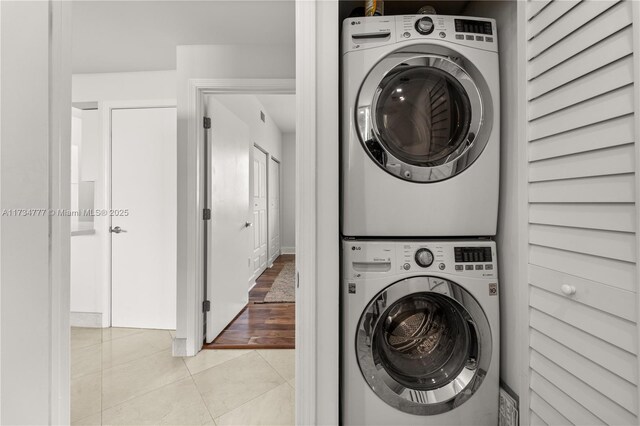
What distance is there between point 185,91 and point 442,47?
6.19 ft

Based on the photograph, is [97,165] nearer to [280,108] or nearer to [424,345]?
[280,108]

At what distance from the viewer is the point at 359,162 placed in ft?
4.15

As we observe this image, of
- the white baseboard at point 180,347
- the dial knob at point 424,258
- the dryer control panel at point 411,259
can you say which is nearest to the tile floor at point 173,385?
the white baseboard at point 180,347

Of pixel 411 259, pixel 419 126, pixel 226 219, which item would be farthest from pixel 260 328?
pixel 419 126

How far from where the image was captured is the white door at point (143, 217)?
2773 millimetres

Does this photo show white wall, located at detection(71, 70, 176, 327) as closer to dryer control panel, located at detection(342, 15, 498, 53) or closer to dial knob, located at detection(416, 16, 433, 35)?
dryer control panel, located at detection(342, 15, 498, 53)

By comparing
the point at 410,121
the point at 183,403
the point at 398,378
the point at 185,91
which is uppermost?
the point at 185,91

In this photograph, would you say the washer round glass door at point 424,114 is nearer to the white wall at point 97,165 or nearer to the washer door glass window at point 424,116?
the washer door glass window at point 424,116

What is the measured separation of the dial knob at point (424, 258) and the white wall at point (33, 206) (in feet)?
3.66

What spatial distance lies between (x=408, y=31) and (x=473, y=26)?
0.92 feet

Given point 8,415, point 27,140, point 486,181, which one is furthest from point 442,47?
point 8,415

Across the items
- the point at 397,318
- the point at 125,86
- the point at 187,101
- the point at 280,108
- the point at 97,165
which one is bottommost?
the point at 397,318

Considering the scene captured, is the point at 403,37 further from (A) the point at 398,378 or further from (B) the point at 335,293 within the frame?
(A) the point at 398,378

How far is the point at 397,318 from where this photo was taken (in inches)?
51.9
